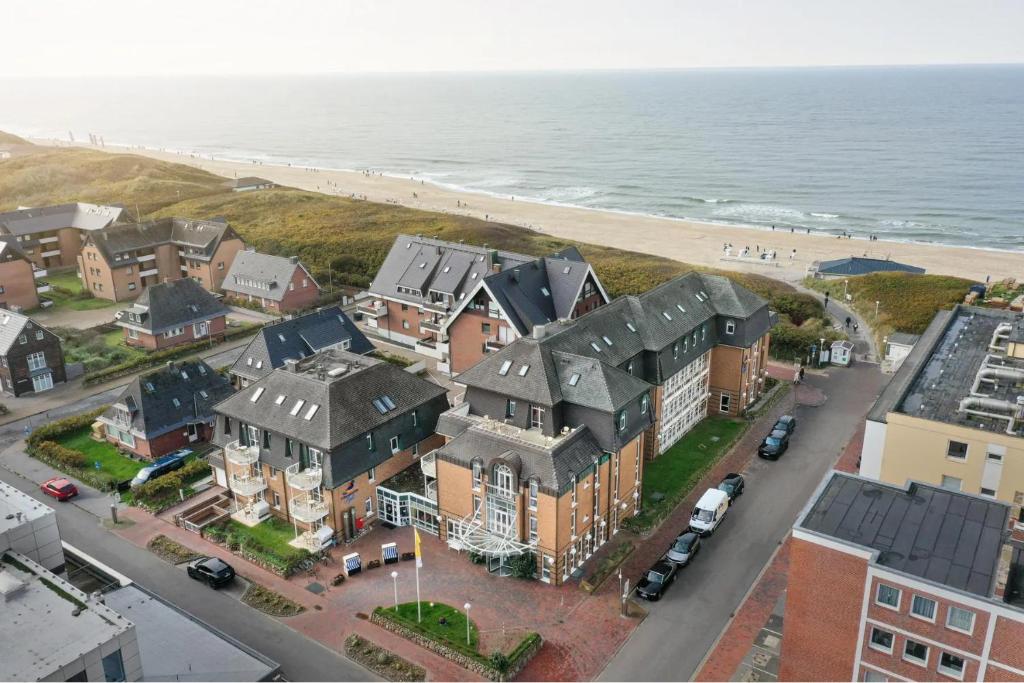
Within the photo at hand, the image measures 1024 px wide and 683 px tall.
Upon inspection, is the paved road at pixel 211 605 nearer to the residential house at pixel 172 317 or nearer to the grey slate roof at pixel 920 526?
the grey slate roof at pixel 920 526

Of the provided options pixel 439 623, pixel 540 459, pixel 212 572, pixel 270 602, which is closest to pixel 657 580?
pixel 540 459

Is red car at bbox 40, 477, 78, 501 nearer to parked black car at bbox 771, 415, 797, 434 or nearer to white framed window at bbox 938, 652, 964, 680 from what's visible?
parked black car at bbox 771, 415, 797, 434

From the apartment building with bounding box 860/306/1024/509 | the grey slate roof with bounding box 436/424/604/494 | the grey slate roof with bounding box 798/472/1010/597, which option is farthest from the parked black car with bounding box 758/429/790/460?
the grey slate roof with bounding box 798/472/1010/597

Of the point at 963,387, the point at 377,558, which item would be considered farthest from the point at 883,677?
the point at 377,558

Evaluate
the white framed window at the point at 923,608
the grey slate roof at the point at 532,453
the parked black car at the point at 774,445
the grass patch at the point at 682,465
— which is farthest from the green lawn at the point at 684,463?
the white framed window at the point at 923,608

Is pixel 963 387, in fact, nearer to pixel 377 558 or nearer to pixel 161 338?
pixel 377 558

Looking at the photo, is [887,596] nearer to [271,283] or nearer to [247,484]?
[247,484]
